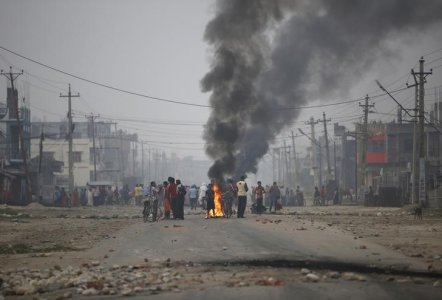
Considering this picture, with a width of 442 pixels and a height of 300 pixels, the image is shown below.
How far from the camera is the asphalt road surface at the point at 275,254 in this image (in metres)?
9.83

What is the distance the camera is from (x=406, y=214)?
112ft

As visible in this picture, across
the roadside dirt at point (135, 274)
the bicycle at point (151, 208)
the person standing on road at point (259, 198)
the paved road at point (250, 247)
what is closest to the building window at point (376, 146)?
the person standing on road at point (259, 198)

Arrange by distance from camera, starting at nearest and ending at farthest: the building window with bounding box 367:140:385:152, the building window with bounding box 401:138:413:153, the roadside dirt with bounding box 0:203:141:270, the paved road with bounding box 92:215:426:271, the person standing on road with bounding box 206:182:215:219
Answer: the paved road with bounding box 92:215:426:271, the roadside dirt with bounding box 0:203:141:270, the person standing on road with bounding box 206:182:215:219, the building window with bounding box 401:138:413:153, the building window with bounding box 367:140:385:152

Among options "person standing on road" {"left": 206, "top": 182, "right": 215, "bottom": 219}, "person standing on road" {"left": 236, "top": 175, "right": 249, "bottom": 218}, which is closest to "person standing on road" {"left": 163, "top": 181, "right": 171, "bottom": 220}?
"person standing on road" {"left": 206, "top": 182, "right": 215, "bottom": 219}

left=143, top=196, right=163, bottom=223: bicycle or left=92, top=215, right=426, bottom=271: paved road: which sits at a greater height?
left=143, top=196, right=163, bottom=223: bicycle

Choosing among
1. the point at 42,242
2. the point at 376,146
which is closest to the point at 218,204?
the point at 42,242

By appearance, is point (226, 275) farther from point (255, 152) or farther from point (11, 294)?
point (255, 152)

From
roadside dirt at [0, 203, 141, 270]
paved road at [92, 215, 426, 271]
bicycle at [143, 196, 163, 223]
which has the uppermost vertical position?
bicycle at [143, 196, 163, 223]

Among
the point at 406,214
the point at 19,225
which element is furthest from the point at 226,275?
the point at 406,214

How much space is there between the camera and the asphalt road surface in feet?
32.2

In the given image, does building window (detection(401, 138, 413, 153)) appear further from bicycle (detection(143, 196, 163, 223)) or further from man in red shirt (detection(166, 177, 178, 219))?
bicycle (detection(143, 196, 163, 223))

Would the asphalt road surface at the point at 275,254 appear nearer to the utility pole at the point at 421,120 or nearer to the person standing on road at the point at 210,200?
the person standing on road at the point at 210,200

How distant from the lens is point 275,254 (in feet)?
45.5

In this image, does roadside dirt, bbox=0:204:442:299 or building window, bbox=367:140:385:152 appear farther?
building window, bbox=367:140:385:152
